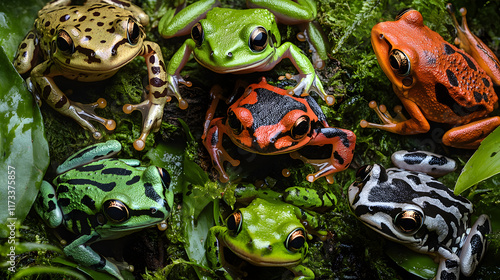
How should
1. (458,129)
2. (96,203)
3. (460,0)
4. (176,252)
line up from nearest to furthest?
(96,203) < (176,252) < (458,129) < (460,0)

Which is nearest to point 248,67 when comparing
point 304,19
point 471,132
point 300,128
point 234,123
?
point 234,123

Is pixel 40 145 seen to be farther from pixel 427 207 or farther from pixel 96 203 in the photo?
pixel 427 207

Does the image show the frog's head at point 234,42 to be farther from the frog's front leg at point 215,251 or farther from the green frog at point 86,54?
the frog's front leg at point 215,251

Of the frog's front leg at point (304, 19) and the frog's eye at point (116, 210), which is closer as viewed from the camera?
the frog's eye at point (116, 210)

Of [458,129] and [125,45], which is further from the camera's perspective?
[458,129]

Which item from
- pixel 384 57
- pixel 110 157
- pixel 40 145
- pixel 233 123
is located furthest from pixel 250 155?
pixel 40 145

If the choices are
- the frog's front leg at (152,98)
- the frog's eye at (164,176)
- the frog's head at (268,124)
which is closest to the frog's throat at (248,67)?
the frog's head at (268,124)

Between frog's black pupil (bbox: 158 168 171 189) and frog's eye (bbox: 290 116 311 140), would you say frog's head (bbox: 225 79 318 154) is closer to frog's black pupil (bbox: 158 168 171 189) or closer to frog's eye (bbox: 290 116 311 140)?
frog's eye (bbox: 290 116 311 140)

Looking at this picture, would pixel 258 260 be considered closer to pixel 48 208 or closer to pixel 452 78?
pixel 48 208
